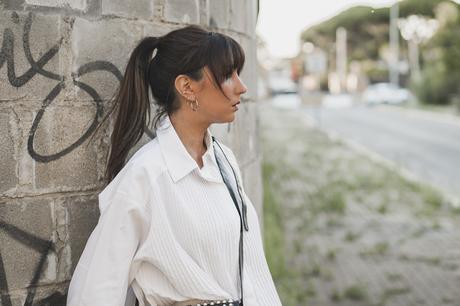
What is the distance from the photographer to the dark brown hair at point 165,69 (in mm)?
2312

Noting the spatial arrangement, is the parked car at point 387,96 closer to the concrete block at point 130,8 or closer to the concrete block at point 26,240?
the concrete block at point 130,8

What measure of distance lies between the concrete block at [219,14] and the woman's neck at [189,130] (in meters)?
1.14

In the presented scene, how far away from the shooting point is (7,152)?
263cm

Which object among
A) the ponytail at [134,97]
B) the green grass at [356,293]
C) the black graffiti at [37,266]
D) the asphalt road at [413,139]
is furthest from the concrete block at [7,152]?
the asphalt road at [413,139]

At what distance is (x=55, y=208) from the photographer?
9.02 feet

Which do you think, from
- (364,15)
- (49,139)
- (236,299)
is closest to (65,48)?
(49,139)

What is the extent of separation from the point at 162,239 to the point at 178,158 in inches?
10.2

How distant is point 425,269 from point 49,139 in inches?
218

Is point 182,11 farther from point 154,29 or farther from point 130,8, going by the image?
point 130,8

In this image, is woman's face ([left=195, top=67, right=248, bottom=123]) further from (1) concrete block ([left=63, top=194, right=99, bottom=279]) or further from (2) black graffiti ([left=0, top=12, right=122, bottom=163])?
(1) concrete block ([left=63, top=194, right=99, bottom=279])

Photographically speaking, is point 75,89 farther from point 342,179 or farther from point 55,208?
point 342,179

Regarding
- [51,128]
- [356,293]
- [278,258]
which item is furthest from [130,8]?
[278,258]

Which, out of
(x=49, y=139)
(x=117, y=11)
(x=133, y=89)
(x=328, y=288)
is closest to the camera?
(x=133, y=89)

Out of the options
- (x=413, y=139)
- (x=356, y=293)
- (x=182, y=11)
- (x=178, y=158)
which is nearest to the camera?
(x=178, y=158)
